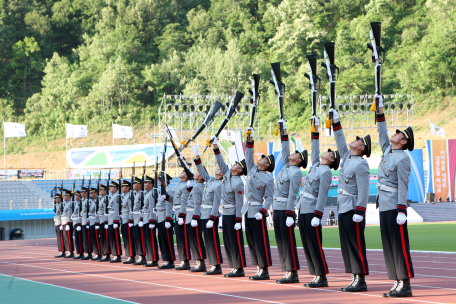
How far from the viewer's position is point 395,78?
4816 centimetres

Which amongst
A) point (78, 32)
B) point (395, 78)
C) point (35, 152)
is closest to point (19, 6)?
point (78, 32)

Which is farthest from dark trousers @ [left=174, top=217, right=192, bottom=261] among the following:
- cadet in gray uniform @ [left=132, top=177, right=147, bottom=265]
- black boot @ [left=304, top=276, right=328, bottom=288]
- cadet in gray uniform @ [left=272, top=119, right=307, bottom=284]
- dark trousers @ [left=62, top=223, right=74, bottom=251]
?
dark trousers @ [left=62, top=223, right=74, bottom=251]

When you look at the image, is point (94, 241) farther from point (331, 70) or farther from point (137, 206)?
point (331, 70)

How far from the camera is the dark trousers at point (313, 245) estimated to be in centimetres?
693

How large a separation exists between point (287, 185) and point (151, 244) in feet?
13.4

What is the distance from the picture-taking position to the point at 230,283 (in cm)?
772

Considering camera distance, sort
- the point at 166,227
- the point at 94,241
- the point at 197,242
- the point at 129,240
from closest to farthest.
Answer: the point at 197,242
the point at 166,227
the point at 129,240
the point at 94,241

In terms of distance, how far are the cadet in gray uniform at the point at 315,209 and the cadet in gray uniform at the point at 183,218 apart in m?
3.14

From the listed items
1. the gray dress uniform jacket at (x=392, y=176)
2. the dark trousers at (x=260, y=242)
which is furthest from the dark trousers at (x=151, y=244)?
the gray dress uniform jacket at (x=392, y=176)

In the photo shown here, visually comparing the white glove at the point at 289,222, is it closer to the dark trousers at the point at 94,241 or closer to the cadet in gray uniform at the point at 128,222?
the cadet in gray uniform at the point at 128,222

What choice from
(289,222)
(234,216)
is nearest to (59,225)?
(234,216)

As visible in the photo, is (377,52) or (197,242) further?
(197,242)

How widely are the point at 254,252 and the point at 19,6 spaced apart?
6609 centimetres

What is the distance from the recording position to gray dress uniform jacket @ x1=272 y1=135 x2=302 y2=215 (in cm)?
731
